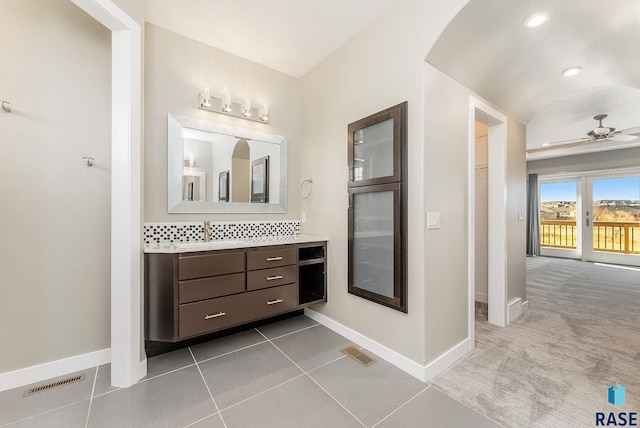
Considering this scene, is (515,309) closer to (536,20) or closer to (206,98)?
(536,20)

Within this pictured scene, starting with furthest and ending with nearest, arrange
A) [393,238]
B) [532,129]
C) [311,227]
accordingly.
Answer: [532,129] < [311,227] < [393,238]

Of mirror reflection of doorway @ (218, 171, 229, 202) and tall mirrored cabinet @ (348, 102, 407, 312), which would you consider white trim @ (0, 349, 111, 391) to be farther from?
tall mirrored cabinet @ (348, 102, 407, 312)

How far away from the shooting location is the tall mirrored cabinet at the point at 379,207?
1.97 meters

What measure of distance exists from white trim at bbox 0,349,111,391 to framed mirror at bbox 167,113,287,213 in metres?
1.28

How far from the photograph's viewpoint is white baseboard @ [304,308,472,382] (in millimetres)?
1867

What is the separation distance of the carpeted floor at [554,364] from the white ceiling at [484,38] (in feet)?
7.52

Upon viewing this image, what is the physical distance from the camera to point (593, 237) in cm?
643

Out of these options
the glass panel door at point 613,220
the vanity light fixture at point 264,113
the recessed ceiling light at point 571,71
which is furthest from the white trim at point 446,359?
the glass panel door at point 613,220

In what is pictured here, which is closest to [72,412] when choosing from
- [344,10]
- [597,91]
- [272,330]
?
[272,330]

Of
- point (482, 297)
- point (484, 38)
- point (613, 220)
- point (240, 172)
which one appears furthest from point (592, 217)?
point (240, 172)

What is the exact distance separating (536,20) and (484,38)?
314 mm

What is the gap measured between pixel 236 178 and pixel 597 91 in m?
4.36

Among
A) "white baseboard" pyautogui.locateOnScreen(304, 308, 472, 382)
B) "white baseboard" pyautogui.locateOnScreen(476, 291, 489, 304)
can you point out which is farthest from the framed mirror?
"white baseboard" pyautogui.locateOnScreen(476, 291, 489, 304)

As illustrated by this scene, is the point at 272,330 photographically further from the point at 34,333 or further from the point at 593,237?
the point at 593,237
